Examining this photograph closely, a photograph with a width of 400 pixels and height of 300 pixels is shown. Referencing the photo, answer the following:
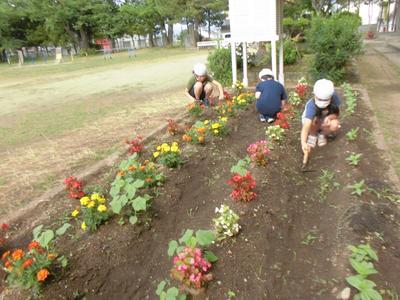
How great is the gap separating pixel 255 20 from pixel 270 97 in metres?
3.56

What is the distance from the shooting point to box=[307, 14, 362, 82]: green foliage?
819 cm

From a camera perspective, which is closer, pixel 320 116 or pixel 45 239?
pixel 45 239

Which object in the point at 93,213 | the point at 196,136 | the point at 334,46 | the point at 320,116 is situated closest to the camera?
the point at 93,213

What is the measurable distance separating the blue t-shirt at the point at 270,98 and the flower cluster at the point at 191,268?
3.47 metres

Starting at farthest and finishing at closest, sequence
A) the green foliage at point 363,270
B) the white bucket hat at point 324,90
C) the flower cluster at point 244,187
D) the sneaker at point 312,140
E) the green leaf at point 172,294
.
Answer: the sneaker at point 312,140
the white bucket hat at point 324,90
the flower cluster at point 244,187
the green leaf at point 172,294
the green foliage at point 363,270

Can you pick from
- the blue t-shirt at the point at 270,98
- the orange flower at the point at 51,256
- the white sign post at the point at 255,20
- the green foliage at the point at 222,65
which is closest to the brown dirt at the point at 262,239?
the orange flower at the point at 51,256

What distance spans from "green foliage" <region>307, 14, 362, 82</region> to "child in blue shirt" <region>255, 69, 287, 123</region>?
354 cm

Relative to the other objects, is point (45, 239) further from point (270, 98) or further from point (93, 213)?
point (270, 98)

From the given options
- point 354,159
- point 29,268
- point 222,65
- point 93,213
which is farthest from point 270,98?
point 222,65

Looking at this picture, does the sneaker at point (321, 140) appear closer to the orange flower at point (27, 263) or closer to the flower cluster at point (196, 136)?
the flower cluster at point (196, 136)

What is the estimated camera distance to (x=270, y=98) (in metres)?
5.24

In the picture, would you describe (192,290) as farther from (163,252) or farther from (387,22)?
(387,22)

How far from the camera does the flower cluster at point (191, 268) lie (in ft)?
7.22

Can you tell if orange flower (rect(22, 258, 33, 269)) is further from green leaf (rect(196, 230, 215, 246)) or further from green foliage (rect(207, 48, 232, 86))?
green foliage (rect(207, 48, 232, 86))
